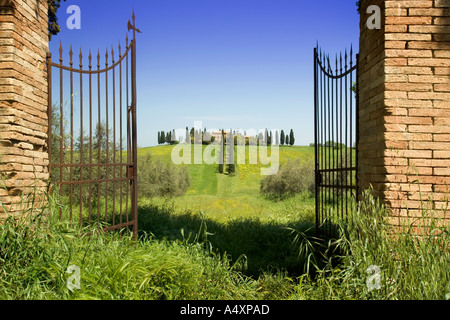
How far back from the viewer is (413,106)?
141 inches

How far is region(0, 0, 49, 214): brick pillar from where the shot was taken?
11.8 ft

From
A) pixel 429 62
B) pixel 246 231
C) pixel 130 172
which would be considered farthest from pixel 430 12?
pixel 246 231

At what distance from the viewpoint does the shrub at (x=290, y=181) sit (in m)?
16.1

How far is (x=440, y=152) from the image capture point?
139 inches

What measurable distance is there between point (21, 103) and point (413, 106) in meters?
4.47

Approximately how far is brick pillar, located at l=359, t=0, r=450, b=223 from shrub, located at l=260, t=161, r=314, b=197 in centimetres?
1199

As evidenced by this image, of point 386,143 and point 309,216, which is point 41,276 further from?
point 309,216

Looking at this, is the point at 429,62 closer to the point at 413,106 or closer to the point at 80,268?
the point at 413,106

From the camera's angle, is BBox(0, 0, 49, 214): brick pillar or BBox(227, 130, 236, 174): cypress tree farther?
BBox(227, 130, 236, 174): cypress tree

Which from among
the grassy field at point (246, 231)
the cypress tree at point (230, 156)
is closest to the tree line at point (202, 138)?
the cypress tree at point (230, 156)

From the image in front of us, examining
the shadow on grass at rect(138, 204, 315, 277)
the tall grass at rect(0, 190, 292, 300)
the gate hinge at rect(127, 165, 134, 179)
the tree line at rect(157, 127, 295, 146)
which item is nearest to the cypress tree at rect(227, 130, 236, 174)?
the tree line at rect(157, 127, 295, 146)

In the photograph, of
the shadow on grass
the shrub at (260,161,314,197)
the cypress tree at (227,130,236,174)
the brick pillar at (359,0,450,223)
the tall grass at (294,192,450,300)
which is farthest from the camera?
the cypress tree at (227,130,236,174)

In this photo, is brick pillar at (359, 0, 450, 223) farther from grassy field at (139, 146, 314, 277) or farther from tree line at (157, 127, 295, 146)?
tree line at (157, 127, 295, 146)
